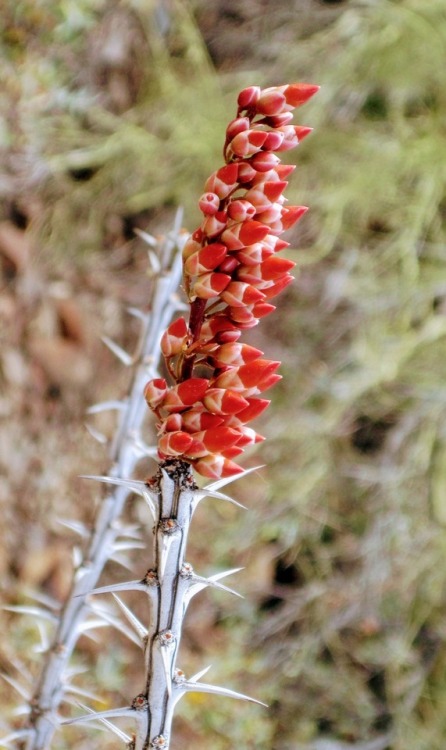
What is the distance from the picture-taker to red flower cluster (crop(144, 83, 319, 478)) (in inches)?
24.9

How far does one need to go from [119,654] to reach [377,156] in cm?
192

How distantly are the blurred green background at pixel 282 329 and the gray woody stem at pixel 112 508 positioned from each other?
4.16ft

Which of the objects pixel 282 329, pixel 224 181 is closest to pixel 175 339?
pixel 224 181

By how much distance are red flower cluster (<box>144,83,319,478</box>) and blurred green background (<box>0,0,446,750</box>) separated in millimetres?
1750

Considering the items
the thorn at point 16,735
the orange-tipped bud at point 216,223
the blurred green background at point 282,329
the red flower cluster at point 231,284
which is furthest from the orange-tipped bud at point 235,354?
the blurred green background at point 282,329

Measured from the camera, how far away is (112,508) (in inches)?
42.4

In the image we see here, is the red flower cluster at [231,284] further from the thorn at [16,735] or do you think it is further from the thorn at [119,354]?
the thorn at [16,735]

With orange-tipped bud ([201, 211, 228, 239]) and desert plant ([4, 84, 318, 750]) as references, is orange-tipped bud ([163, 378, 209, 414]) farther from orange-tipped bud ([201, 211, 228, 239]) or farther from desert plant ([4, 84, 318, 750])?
orange-tipped bud ([201, 211, 228, 239])

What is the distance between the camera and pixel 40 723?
1109 mm

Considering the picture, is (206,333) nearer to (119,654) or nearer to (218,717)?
(119,654)

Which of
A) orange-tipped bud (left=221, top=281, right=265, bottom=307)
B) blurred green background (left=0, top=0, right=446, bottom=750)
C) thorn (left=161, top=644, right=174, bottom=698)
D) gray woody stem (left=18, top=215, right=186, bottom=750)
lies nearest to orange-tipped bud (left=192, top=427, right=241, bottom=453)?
orange-tipped bud (left=221, top=281, right=265, bottom=307)

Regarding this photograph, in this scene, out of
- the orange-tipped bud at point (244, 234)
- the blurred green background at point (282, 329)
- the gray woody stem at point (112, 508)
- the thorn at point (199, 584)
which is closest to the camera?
the orange-tipped bud at point (244, 234)

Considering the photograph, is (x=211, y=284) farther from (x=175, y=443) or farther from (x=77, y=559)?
(x=77, y=559)

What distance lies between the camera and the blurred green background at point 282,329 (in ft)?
8.02
